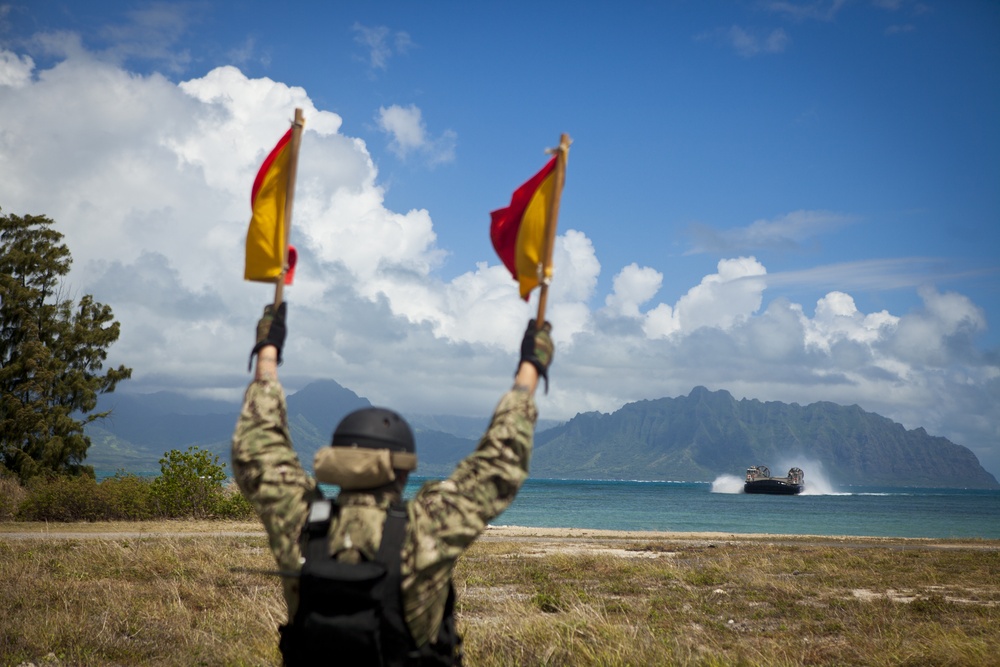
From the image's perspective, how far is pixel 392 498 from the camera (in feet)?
10.5

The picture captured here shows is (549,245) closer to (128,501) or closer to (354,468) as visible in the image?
(354,468)

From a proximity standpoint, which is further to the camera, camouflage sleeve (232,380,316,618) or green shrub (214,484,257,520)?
green shrub (214,484,257,520)

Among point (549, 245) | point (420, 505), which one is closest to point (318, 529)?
point (420, 505)

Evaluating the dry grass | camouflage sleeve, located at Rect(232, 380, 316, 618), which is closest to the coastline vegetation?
the dry grass

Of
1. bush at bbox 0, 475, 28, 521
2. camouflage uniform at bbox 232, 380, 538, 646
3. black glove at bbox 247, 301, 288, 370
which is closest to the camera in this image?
camouflage uniform at bbox 232, 380, 538, 646

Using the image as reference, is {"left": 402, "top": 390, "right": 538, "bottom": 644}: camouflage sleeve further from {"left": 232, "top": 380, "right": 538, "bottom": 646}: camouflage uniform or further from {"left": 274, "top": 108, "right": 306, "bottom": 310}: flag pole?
{"left": 274, "top": 108, "right": 306, "bottom": 310}: flag pole

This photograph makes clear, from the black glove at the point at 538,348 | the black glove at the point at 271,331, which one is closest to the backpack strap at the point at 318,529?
the black glove at the point at 271,331

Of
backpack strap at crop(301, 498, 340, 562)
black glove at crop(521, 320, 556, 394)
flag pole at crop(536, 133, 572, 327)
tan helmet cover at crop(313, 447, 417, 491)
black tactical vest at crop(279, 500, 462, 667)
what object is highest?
flag pole at crop(536, 133, 572, 327)

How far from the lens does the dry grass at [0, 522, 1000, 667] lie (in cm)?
790

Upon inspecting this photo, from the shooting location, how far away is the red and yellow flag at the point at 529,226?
156 inches

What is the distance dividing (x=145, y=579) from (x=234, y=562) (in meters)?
2.18

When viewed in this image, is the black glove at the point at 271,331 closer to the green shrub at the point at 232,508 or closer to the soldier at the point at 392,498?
the soldier at the point at 392,498

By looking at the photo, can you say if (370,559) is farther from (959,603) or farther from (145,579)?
(959,603)

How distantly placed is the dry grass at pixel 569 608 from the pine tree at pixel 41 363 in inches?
592
